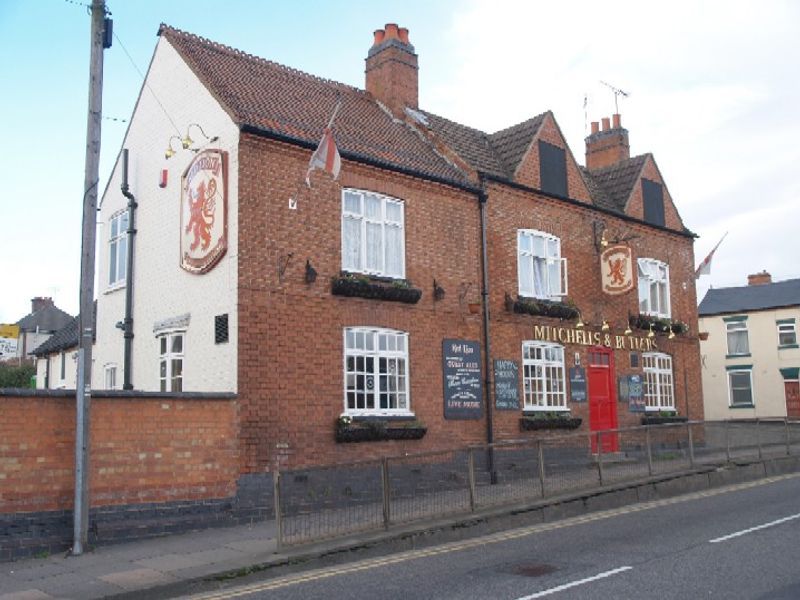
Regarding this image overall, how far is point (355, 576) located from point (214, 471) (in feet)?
14.7

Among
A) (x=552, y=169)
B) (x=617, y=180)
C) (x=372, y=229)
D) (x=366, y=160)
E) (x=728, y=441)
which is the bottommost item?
(x=728, y=441)

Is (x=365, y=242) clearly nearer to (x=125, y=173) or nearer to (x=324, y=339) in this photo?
(x=324, y=339)

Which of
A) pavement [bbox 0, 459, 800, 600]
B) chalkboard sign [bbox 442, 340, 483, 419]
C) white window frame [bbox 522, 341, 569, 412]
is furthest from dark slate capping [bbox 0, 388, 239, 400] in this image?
white window frame [bbox 522, 341, 569, 412]

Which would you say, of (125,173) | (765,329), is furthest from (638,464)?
(765,329)

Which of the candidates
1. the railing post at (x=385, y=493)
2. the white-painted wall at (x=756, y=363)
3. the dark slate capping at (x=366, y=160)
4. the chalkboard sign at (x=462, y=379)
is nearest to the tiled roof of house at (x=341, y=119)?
the dark slate capping at (x=366, y=160)

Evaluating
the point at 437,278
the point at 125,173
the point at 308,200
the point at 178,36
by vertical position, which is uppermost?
the point at 178,36

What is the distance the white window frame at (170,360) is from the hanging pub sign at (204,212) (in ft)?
4.76

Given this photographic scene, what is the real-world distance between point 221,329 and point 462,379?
18.9 ft

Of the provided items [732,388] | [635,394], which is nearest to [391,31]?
[635,394]

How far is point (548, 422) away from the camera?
771 inches

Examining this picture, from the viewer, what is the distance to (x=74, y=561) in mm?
10938

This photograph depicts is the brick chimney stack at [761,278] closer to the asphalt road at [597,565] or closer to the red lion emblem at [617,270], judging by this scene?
the red lion emblem at [617,270]

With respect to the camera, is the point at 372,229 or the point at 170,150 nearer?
the point at 170,150

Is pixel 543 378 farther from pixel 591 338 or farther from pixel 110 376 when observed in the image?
pixel 110 376
